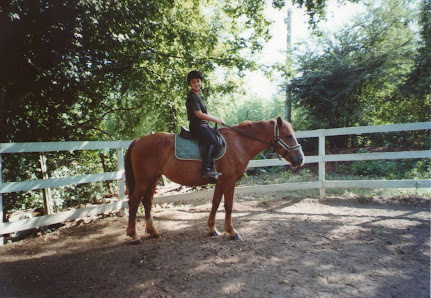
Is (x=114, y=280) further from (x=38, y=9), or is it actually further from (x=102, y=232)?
(x=38, y=9)

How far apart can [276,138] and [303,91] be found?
30.5ft

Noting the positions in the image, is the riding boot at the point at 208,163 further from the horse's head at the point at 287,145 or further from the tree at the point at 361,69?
the tree at the point at 361,69

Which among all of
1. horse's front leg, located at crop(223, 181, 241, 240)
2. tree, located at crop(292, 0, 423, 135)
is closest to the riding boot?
horse's front leg, located at crop(223, 181, 241, 240)

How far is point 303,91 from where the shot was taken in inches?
486

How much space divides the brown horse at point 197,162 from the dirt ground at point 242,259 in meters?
0.55

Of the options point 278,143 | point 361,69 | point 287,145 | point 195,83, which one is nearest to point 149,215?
point 195,83

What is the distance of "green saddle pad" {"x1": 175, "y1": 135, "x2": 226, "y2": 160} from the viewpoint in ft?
12.8

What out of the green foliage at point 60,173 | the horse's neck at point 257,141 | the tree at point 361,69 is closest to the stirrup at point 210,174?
the horse's neck at point 257,141

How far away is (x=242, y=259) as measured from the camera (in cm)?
322

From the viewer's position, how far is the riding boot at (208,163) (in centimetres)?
379

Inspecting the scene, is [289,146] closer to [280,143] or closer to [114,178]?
[280,143]

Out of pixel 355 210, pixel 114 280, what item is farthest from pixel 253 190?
pixel 114 280

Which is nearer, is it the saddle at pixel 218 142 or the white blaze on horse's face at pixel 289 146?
the saddle at pixel 218 142

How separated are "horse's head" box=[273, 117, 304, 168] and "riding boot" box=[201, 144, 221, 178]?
1192 millimetres
